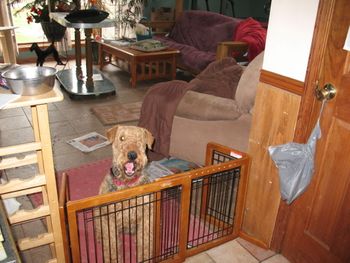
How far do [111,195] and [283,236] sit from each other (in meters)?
1.01

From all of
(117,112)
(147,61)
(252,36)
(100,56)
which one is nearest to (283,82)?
(117,112)

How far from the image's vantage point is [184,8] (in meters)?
6.50

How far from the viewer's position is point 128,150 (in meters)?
1.73

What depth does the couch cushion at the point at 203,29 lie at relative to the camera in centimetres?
495

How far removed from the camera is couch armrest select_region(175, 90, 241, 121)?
2.16 meters

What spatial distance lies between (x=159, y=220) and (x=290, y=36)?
1064 mm

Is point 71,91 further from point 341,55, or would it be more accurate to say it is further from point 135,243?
point 341,55

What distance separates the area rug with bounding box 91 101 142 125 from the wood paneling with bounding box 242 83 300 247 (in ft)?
6.59

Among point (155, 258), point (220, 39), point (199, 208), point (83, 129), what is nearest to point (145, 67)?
point (220, 39)

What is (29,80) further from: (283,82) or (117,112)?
(117,112)

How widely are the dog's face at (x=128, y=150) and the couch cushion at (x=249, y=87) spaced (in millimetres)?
707

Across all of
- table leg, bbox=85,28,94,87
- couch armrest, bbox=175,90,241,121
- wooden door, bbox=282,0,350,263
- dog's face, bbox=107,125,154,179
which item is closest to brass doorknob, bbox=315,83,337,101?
wooden door, bbox=282,0,350,263

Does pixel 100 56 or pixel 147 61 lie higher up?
pixel 147 61

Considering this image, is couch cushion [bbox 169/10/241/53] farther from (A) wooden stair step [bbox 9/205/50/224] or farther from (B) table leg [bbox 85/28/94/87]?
(A) wooden stair step [bbox 9/205/50/224]
